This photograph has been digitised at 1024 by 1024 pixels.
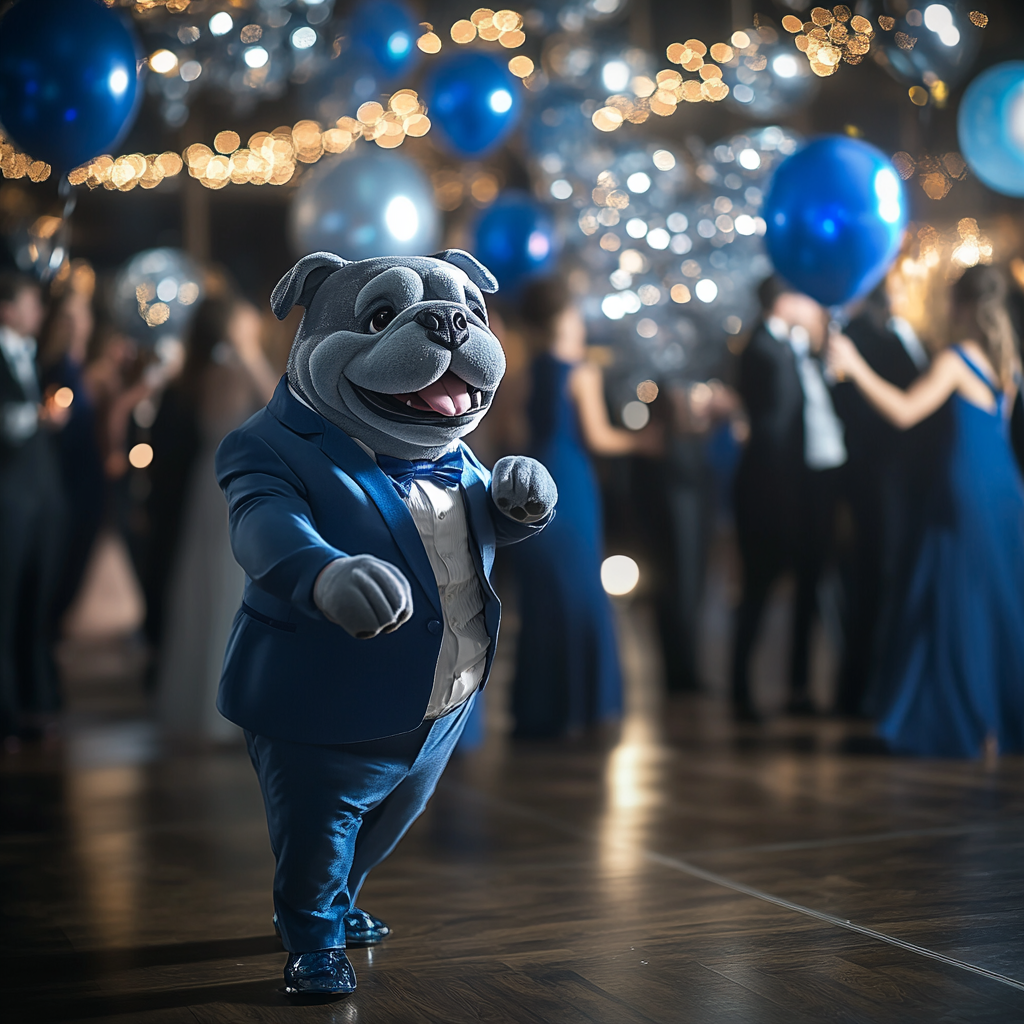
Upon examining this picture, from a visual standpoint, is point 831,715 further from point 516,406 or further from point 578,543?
point 516,406

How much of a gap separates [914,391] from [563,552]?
1207mm

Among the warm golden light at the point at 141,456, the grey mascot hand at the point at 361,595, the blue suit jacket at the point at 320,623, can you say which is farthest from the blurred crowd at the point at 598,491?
the warm golden light at the point at 141,456

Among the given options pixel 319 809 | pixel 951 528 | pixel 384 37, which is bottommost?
pixel 319 809

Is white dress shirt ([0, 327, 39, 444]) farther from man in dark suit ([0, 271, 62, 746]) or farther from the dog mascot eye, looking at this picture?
the dog mascot eye

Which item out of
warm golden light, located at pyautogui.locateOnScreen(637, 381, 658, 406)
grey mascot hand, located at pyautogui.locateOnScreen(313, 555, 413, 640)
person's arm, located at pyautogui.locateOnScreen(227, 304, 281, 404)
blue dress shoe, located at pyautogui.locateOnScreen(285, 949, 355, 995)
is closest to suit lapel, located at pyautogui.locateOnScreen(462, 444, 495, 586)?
grey mascot hand, located at pyautogui.locateOnScreen(313, 555, 413, 640)

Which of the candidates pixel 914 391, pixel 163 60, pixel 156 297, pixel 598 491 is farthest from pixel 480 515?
pixel 156 297

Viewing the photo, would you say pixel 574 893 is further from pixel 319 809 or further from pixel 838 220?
pixel 838 220

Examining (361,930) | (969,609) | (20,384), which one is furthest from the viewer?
(20,384)

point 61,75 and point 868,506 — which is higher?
point 61,75

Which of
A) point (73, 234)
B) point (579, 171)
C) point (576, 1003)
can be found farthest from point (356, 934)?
point (73, 234)

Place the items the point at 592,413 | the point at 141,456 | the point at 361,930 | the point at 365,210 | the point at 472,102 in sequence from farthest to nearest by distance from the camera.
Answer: the point at 141,456 → the point at 472,102 → the point at 365,210 → the point at 592,413 → the point at 361,930

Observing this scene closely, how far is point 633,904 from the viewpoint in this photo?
2348 mm

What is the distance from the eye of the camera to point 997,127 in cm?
381

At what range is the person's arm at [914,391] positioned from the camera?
3676 mm
